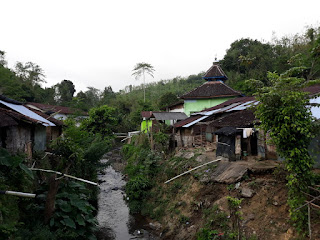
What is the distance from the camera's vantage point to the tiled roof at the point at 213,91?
23703 mm

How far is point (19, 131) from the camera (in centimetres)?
906

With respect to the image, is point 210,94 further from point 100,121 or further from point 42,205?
point 42,205

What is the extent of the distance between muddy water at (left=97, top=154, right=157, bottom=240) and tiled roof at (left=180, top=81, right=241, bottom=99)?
40.1 ft

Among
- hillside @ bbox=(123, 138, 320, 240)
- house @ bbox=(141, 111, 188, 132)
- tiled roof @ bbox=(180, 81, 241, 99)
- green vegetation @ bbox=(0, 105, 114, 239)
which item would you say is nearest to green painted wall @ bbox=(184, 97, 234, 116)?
tiled roof @ bbox=(180, 81, 241, 99)

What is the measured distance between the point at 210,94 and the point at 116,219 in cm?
1606

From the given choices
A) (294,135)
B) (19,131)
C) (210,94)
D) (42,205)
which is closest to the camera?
(294,135)

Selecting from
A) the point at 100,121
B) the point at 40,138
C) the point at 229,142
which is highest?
the point at 100,121

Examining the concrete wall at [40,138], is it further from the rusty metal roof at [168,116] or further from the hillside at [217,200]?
the rusty metal roof at [168,116]

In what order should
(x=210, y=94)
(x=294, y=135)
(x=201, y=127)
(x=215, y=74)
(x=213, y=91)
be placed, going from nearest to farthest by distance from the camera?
(x=294, y=135) < (x=201, y=127) < (x=210, y=94) < (x=213, y=91) < (x=215, y=74)

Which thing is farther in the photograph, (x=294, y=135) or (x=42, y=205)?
(x=42, y=205)

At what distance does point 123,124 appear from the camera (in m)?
36.9

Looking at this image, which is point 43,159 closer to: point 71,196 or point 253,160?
point 71,196

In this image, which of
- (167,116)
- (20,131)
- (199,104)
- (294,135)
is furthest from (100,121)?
(294,135)

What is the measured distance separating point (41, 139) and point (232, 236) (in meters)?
10.00
